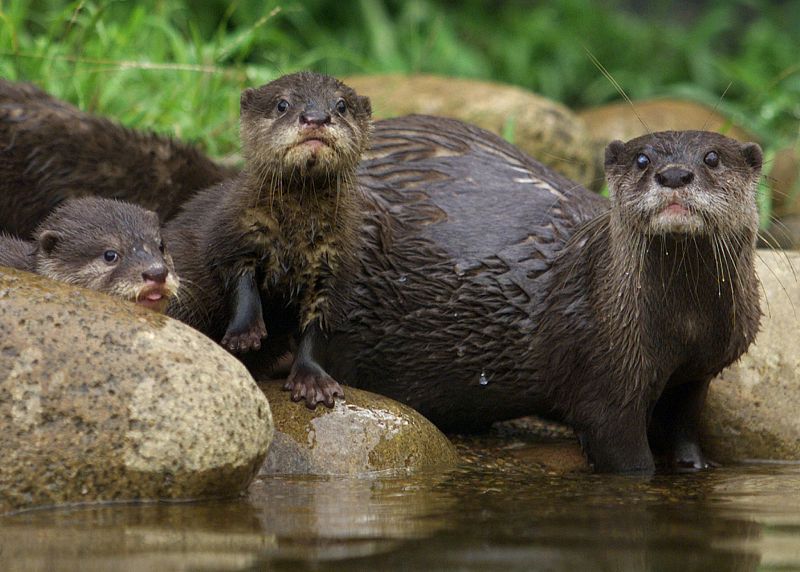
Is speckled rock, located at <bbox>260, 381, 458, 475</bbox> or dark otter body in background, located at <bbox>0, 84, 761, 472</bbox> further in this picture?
dark otter body in background, located at <bbox>0, 84, 761, 472</bbox>

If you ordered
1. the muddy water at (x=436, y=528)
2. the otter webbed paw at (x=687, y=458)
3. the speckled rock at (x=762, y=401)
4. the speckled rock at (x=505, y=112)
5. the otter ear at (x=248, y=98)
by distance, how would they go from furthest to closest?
the speckled rock at (x=505, y=112) → the speckled rock at (x=762, y=401) → the otter webbed paw at (x=687, y=458) → the otter ear at (x=248, y=98) → the muddy water at (x=436, y=528)

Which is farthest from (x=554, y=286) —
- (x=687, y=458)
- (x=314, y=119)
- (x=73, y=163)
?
(x=73, y=163)

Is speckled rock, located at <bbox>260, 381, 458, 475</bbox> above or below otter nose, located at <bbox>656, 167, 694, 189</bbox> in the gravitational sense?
below

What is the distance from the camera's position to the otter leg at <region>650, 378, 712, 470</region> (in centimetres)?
475

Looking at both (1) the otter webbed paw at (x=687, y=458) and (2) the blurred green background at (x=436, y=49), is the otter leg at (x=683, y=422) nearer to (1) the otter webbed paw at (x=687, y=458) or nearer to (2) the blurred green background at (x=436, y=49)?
(1) the otter webbed paw at (x=687, y=458)

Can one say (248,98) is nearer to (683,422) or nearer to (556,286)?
(556,286)

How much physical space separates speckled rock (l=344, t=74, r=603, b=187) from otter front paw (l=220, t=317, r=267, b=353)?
320 cm

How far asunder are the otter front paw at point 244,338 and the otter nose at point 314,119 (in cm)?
63

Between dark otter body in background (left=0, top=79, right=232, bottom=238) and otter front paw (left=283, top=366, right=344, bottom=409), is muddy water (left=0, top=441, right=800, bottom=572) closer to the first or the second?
otter front paw (left=283, top=366, right=344, bottom=409)

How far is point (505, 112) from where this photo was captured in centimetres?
757

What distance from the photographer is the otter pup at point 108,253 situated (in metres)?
4.09

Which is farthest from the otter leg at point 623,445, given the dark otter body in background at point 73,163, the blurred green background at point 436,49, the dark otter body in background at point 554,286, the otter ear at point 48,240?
the blurred green background at point 436,49

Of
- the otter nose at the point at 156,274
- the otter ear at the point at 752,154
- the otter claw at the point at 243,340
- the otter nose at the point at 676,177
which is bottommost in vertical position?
the otter claw at the point at 243,340

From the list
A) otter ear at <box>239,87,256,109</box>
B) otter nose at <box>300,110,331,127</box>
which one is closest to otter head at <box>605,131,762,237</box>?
otter nose at <box>300,110,331,127</box>
